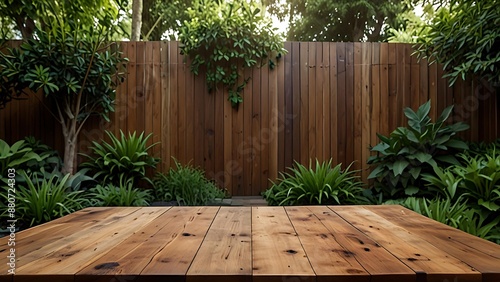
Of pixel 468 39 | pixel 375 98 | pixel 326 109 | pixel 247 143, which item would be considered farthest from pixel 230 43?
pixel 468 39

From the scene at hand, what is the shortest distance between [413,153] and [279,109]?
1.35 meters

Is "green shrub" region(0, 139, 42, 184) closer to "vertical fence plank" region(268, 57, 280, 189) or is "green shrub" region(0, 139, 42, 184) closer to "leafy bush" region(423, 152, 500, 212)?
"vertical fence plank" region(268, 57, 280, 189)

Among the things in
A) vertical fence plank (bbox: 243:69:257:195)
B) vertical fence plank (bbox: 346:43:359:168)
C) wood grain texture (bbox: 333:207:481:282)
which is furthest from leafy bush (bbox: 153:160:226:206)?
wood grain texture (bbox: 333:207:481:282)

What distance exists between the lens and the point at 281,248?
83 cm

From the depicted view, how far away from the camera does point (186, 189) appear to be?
3.03 metres

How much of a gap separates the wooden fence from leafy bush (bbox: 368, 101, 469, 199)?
0.30 meters

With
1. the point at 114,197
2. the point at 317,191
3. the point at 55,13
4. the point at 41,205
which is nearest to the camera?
the point at 41,205

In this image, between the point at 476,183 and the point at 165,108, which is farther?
the point at 165,108

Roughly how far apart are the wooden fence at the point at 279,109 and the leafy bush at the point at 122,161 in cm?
23

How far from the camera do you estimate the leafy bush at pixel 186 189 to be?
2984 mm

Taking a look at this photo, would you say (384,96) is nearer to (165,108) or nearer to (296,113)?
(296,113)

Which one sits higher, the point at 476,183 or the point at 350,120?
the point at 350,120

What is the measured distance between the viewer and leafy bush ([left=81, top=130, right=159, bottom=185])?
10.5ft
